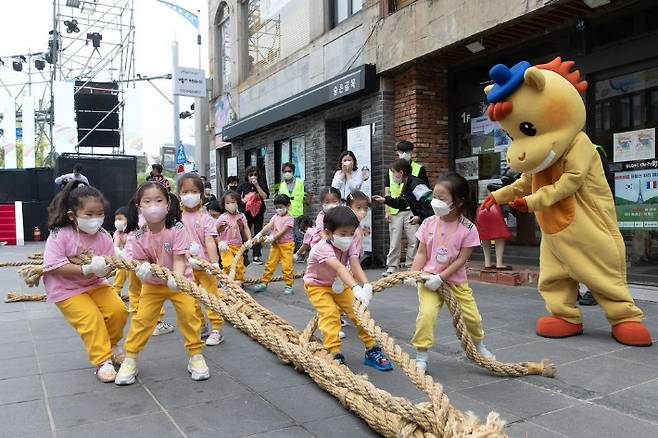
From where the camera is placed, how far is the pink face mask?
12.9 ft

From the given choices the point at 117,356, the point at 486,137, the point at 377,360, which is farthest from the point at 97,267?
the point at 486,137

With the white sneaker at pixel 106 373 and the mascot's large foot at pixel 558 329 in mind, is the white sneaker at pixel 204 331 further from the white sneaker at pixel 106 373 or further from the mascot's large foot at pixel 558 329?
the mascot's large foot at pixel 558 329

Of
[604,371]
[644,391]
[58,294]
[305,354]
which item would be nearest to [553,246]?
[604,371]

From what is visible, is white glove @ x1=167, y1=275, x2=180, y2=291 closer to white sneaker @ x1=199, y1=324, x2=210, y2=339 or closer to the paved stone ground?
the paved stone ground

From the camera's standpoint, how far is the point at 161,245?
13.5ft

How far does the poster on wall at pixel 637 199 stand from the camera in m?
6.50

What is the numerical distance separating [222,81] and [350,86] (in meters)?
Answer: 7.65

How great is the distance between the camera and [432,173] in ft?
29.0

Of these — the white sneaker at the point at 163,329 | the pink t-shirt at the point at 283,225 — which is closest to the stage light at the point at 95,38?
the pink t-shirt at the point at 283,225

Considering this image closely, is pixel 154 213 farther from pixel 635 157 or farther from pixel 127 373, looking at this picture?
pixel 635 157

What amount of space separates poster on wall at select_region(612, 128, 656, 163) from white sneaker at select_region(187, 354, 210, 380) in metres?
5.41

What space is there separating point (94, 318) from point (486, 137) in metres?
6.39

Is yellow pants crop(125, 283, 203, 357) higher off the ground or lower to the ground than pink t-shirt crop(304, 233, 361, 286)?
lower

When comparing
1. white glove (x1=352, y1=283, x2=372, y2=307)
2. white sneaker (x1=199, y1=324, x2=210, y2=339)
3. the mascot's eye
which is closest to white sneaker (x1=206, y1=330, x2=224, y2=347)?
white sneaker (x1=199, y1=324, x2=210, y2=339)
